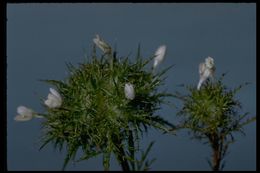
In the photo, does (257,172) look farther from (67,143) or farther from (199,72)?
(67,143)

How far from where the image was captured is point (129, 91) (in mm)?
6441

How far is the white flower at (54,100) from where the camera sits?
21.5 feet

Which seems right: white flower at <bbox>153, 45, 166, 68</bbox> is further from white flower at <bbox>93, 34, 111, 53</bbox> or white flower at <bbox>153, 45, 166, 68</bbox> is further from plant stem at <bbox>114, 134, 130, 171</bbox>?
plant stem at <bbox>114, 134, 130, 171</bbox>

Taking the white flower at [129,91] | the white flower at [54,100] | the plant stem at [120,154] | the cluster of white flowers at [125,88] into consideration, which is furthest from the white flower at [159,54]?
the white flower at [54,100]

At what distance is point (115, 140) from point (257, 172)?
4.43 ft

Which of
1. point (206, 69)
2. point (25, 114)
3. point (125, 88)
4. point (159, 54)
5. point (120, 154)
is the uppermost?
point (159, 54)

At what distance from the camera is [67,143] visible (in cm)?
677

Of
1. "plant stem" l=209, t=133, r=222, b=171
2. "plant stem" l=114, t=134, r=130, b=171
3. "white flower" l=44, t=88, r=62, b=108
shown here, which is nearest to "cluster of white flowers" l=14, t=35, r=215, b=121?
"white flower" l=44, t=88, r=62, b=108

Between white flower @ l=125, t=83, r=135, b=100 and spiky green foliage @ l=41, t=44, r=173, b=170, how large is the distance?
0.14 metres

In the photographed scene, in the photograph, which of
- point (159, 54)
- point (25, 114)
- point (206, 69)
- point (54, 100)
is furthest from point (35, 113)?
point (206, 69)

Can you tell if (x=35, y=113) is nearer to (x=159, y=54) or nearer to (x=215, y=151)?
(x=159, y=54)

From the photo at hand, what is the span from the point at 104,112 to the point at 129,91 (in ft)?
1.15

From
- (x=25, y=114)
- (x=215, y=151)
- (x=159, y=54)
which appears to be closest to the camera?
(x=215, y=151)
